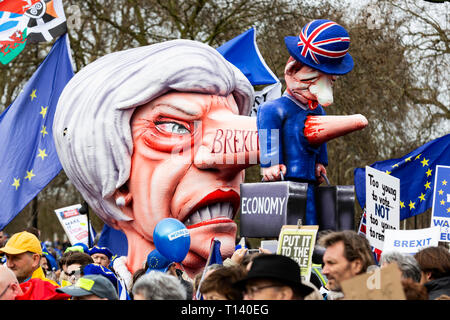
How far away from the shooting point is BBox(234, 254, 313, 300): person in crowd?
3.82 metres

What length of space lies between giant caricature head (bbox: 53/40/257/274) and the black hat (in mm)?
4342

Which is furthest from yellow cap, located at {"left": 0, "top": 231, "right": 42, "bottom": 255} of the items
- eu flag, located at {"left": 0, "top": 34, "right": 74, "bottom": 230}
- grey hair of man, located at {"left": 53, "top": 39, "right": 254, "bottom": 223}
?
eu flag, located at {"left": 0, "top": 34, "right": 74, "bottom": 230}

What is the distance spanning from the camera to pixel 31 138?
1032 centimetres

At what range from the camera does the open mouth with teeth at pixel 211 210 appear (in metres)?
8.40

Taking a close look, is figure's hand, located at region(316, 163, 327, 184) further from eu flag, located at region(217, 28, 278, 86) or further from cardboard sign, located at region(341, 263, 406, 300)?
eu flag, located at region(217, 28, 278, 86)

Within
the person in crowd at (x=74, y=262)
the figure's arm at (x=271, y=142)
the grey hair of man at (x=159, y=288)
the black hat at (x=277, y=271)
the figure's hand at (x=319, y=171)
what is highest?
the figure's arm at (x=271, y=142)

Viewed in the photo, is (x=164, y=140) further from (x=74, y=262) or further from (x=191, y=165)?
(x=74, y=262)

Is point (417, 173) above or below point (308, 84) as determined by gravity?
below

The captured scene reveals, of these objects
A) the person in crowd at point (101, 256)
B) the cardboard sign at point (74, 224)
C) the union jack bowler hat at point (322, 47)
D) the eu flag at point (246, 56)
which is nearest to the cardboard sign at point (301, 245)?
the union jack bowler hat at point (322, 47)

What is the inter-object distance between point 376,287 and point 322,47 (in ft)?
11.8

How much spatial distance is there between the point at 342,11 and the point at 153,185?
17.9 feet

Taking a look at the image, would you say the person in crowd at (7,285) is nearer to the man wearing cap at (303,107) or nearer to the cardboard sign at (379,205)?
the man wearing cap at (303,107)

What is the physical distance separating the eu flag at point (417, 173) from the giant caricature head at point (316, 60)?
9.46ft

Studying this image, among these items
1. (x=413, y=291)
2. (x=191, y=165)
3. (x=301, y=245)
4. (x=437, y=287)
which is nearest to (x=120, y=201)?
(x=191, y=165)
